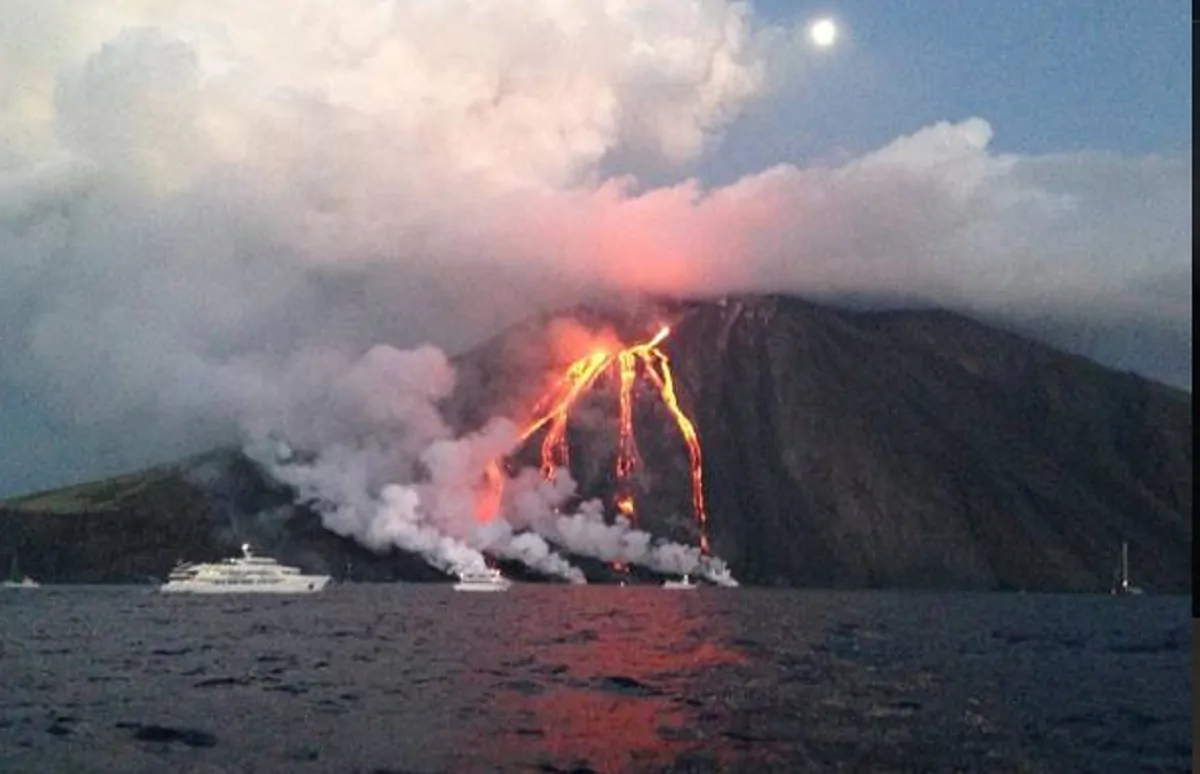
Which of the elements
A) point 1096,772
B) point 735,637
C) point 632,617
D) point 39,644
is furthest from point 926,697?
point 632,617

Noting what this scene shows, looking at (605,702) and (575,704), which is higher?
(605,702)

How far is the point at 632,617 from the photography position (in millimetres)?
183000

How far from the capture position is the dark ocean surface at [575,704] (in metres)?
49.8

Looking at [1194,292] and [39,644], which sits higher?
[1194,292]

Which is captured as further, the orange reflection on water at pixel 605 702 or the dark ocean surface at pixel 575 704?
the orange reflection on water at pixel 605 702

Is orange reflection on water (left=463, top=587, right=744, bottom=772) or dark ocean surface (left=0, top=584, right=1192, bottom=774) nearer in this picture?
dark ocean surface (left=0, top=584, right=1192, bottom=774)

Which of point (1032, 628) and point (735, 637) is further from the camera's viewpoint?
point (1032, 628)

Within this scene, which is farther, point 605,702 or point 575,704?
point 605,702

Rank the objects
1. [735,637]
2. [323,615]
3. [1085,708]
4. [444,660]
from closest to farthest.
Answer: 1. [1085,708]
2. [444,660]
3. [735,637]
4. [323,615]

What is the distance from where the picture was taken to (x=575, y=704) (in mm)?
65688

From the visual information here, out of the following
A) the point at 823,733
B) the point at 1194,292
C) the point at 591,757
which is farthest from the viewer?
the point at 823,733

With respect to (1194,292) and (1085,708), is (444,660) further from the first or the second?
(1194,292)

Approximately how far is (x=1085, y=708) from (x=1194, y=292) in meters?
62.9

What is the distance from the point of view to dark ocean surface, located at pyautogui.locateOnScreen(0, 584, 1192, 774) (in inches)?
1959
